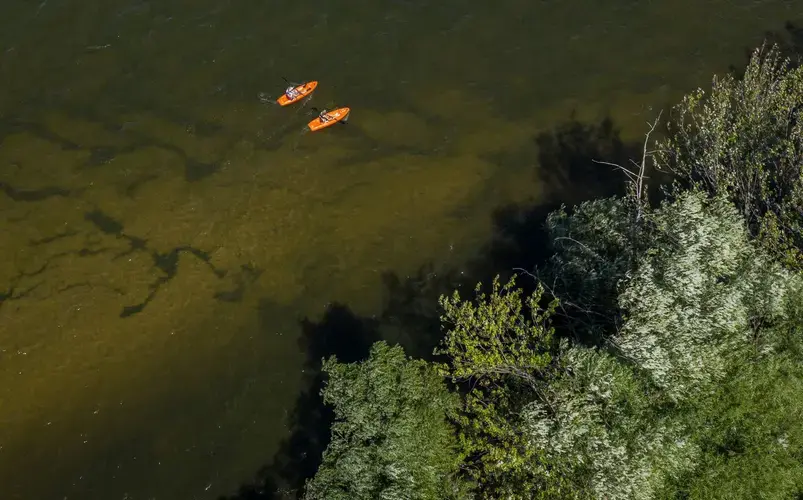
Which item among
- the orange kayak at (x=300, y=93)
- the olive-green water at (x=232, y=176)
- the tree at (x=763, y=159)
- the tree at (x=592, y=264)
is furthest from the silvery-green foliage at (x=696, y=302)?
the orange kayak at (x=300, y=93)

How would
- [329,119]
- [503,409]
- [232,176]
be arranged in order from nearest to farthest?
[503,409] < [232,176] < [329,119]

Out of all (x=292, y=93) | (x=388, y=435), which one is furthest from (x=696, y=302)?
(x=292, y=93)

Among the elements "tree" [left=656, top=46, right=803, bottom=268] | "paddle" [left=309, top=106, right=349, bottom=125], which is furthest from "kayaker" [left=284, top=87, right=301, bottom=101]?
"tree" [left=656, top=46, right=803, bottom=268]

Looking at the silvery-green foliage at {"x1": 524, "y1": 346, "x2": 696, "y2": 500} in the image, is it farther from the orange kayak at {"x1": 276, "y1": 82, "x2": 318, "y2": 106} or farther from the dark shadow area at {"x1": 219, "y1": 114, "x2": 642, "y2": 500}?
the orange kayak at {"x1": 276, "y1": 82, "x2": 318, "y2": 106}

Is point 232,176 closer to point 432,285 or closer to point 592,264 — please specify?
point 432,285

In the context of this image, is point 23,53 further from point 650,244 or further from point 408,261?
point 650,244

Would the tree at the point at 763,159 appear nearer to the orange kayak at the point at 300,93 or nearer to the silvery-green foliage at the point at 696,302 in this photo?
the silvery-green foliage at the point at 696,302
